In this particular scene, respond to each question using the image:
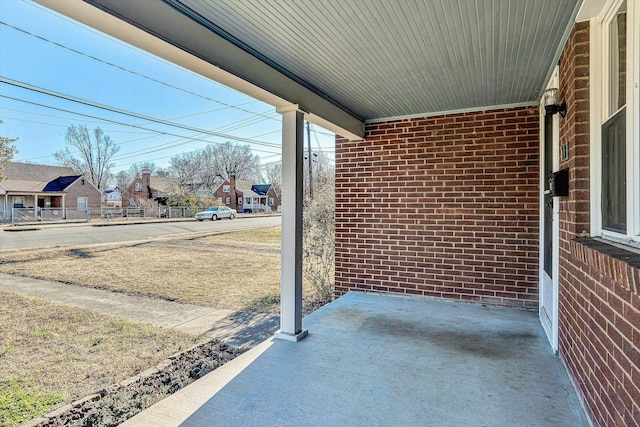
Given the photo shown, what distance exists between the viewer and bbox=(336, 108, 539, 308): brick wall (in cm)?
455

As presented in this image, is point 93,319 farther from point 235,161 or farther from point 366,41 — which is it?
point 235,161

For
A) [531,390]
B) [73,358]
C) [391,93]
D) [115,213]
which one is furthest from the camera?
[115,213]

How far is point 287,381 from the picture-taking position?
2.61 metres

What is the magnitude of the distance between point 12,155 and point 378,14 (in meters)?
3.09

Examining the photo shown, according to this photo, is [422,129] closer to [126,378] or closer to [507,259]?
[507,259]

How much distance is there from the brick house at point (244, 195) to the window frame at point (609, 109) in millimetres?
6818

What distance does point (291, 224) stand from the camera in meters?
3.45

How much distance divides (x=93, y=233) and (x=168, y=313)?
67.2 inches

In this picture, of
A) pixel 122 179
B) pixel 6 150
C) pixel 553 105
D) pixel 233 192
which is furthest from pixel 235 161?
pixel 553 105

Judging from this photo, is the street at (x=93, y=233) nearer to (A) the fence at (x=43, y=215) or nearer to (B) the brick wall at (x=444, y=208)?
(A) the fence at (x=43, y=215)

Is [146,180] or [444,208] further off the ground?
[146,180]

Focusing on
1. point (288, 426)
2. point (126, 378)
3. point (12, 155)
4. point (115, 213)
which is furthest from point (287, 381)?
point (115, 213)

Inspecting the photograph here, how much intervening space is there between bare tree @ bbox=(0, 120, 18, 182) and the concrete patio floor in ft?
7.30

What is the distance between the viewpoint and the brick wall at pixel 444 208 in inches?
179
